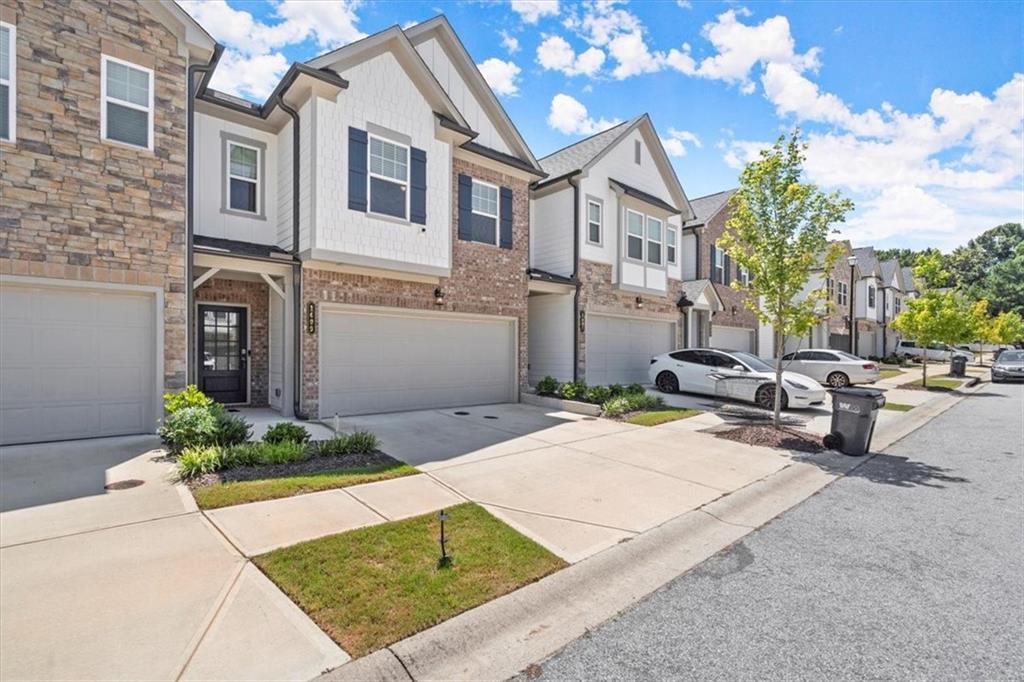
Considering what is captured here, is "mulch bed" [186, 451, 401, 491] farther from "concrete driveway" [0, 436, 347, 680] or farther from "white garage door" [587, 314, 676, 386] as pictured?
"white garage door" [587, 314, 676, 386]

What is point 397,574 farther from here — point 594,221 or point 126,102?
point 594,221

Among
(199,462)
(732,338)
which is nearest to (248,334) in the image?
(199,462)

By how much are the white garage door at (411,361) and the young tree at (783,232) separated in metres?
6.42

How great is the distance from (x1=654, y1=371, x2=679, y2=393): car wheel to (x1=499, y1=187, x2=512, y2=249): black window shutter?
6833mm

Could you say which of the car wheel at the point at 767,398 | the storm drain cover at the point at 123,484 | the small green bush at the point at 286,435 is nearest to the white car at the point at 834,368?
the car wheel at the point at 767,398

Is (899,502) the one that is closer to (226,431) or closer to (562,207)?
(226,431)

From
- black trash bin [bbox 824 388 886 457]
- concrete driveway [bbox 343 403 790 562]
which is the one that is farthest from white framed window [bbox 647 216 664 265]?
black trash bin [bbox 824 388 886 457]

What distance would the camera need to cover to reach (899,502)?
6.28 metres

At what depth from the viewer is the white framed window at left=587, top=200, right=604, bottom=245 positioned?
1608 centimetres

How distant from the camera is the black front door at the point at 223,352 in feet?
36.3

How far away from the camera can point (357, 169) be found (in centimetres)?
1036

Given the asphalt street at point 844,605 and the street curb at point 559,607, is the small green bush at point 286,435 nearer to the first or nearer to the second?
the street curb at point 559,607

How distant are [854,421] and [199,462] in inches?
403

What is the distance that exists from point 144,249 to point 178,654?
758 centimetres
